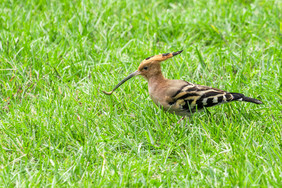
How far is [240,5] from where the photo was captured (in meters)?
7.41

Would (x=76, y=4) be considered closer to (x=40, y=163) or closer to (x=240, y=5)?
(x=240, y=5)

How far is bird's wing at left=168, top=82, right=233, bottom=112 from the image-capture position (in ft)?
15.2

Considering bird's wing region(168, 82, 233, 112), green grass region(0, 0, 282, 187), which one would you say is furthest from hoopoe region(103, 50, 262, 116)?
green grass region(0, 0, 282, 187)

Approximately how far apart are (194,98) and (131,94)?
86 cm

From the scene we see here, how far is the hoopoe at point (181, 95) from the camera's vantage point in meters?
4.59

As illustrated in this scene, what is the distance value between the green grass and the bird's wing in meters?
0.15

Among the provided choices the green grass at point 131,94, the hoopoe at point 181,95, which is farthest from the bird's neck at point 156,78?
the green grass at point 131,94

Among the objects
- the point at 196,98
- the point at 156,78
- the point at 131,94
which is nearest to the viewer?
the point at 196,98

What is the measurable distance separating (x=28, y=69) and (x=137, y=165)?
2.31 metres

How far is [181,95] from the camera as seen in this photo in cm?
470

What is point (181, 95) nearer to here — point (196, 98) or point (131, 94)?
point (196, 98)

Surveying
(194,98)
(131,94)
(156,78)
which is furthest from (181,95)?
(131,94)

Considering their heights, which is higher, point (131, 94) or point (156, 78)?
point (156, 78)

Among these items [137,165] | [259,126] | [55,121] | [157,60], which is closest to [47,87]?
[55,121]
